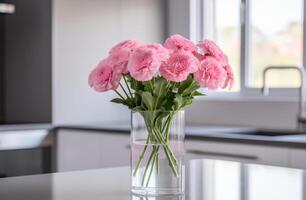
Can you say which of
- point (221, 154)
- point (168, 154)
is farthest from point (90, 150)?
point (168, 154)

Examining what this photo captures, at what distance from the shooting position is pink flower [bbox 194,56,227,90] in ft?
4.13

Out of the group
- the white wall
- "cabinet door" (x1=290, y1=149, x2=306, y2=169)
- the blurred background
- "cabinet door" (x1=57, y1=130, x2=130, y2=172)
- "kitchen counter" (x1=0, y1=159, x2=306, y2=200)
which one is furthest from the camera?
the white wall

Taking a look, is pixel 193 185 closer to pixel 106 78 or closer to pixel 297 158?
pixel 106 78

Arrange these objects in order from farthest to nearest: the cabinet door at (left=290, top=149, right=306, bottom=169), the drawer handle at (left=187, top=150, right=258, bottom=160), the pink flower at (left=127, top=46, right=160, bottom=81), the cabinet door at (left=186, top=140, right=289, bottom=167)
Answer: the drawer handle at (left=187, top=150, right=258, bottom=160) < the cabinet door at (left=186, top=140, right=289, bottom=167) < the cabinet door at (left=290, top=149, right=306, bottom=169) < the pink flower at (left=127, top=46, right=160, bottom=81)

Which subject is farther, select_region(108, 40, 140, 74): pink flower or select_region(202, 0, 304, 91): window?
select_region(202, 0, 304, 91): window

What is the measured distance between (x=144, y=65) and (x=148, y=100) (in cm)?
9

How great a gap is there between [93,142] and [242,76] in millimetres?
991

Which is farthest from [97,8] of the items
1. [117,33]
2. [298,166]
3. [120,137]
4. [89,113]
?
[298,166]

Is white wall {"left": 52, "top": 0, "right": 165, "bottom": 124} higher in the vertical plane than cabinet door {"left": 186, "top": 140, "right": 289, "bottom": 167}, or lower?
higher

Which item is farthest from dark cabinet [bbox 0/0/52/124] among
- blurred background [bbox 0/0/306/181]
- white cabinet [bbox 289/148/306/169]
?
white cabinet [bbox 289/148/306/169]

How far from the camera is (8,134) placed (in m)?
3.34

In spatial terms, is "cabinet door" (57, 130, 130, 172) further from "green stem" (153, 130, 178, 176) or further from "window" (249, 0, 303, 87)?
"green stem" (153, 130, 178, 176)

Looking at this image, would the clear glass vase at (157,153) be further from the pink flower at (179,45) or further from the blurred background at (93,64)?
the blurred background at (93,64)

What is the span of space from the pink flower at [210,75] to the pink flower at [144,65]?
0.32 feet
